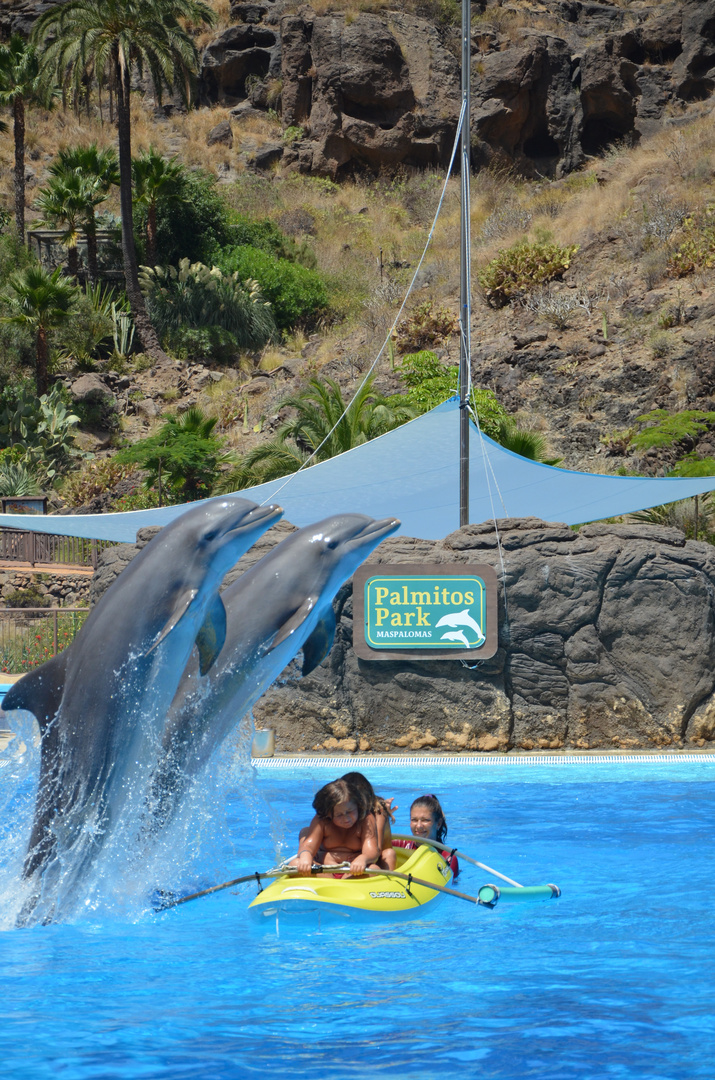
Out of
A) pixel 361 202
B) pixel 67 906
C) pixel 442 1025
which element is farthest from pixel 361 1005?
pixel 361 202

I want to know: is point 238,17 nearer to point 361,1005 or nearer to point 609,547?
point 609,547

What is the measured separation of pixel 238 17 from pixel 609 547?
37.5 metres

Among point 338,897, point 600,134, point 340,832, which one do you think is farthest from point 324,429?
point 600,134

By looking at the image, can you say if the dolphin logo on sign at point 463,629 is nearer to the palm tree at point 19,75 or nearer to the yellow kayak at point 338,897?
the yellow kayak at point 338,897

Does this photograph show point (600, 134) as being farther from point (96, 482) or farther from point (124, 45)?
point (96, 482)

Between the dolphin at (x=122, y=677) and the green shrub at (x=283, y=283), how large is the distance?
27574mm

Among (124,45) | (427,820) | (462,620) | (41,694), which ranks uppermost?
(124,45)

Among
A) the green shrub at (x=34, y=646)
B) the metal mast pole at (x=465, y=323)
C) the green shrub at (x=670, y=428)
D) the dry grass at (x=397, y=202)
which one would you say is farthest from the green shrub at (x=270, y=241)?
the metal mast pole at (x=465, y=323)

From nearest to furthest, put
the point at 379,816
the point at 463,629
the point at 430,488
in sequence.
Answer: the point at 379,816, the point at 463,629, the point at 430,488

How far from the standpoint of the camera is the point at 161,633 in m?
4.86

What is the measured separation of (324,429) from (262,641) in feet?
45.3

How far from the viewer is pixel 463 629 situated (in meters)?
10.5

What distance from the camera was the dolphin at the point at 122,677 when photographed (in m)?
4.94

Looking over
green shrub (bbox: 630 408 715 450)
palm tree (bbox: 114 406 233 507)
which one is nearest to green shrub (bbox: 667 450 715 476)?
green shrub (bbox: 630 408 715 450)
